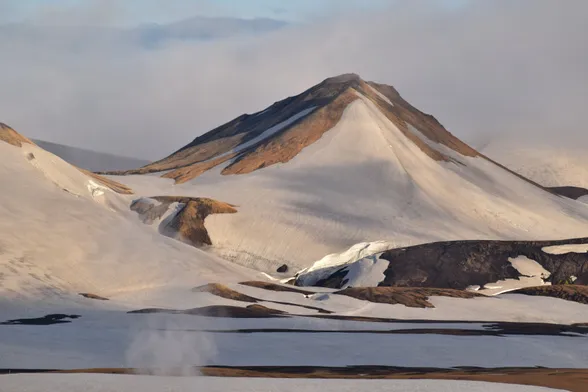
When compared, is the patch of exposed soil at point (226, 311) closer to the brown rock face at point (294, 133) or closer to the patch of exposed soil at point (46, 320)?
the patch of exposed soil at point (46, 320)

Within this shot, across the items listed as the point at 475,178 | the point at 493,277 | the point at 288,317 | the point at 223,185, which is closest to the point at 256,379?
the point at 288,317

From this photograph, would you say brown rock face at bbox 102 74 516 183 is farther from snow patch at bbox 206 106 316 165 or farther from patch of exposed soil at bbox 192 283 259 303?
patch of exposed soil at bbox 192 283 259 303

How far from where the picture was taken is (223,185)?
15425 centimetres

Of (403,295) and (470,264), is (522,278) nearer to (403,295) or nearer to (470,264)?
(470,264)

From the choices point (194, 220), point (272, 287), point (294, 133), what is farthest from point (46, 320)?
point (294, 133)

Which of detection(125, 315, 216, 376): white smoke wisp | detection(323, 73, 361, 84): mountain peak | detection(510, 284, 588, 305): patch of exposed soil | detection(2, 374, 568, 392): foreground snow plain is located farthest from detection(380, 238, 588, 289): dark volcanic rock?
detection(323, 73, 361, 84): mountain peak

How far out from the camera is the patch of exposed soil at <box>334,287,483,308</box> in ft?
268

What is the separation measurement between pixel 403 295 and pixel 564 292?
11.2 metres

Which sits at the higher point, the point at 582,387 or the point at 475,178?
the point at 475,178

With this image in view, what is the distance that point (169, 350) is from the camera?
50.9 m

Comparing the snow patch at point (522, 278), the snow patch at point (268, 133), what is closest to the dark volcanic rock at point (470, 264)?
the snow patch at point (522, 278)

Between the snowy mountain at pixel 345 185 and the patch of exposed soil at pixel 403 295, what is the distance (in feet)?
145

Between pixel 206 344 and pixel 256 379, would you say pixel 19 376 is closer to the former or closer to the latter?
pixel 256 379

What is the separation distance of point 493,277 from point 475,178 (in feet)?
237
